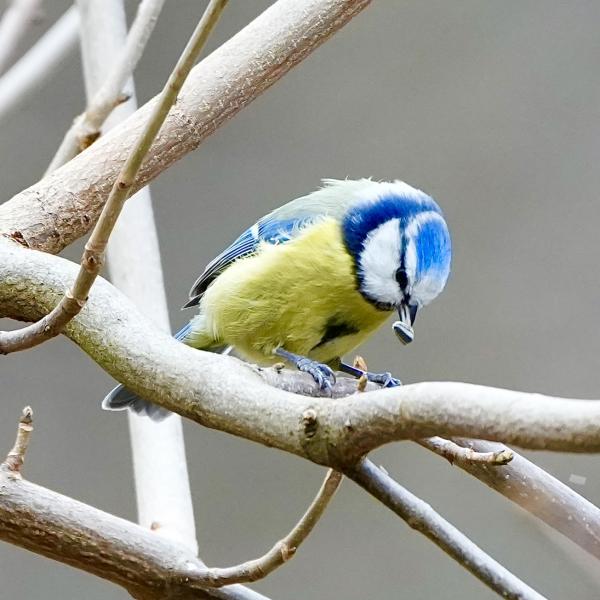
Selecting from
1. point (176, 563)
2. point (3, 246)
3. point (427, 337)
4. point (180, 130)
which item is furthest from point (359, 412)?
point (427, 337)

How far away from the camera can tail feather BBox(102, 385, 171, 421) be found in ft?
5.32

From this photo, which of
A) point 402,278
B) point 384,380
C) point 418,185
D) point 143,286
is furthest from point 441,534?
point 418,185

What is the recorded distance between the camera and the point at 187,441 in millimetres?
3570

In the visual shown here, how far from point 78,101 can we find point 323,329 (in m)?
2.31

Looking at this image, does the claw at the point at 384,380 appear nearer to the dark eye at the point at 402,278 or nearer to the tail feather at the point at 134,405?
the dark eye at the point at 402,278

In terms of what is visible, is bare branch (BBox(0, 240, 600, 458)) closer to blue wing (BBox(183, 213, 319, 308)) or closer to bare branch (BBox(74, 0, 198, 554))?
bare branch (BBox(74, 0, 198, 554))

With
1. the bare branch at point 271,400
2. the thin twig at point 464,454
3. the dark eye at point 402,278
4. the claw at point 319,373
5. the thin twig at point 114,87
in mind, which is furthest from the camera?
the dark eye at point 402,278

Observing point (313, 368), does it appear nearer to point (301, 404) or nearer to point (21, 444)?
point (21, 444)

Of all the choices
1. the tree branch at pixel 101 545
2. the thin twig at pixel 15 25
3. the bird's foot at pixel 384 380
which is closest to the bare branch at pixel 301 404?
the tree branch at pixel 101 545

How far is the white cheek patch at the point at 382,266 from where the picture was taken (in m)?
1.69

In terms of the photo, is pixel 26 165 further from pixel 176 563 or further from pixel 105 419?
pixel 176 563

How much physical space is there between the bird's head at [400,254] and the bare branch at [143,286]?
35 centimetres

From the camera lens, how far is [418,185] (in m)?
3.63

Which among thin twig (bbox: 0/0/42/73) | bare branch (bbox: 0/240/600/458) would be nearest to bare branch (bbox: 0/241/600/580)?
bare branch (bbox: 0/240/600/458)
